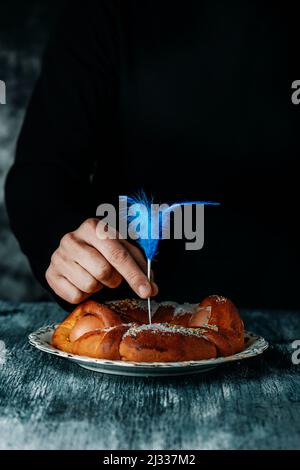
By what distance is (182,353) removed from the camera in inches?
38.9

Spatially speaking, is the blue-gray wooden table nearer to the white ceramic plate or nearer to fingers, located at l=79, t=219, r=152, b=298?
the white ceramic plate

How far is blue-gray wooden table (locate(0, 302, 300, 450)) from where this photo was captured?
79 cm

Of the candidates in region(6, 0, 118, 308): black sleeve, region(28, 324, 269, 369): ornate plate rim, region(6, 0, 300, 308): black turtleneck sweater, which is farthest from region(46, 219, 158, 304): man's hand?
region(6, 0, 300, 308): black turtleneck sweater

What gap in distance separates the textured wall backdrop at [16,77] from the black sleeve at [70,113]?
30.2 inches

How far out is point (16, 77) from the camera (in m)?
2.58

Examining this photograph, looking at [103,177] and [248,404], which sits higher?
[103,177]

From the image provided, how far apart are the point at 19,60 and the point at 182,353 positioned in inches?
73.8

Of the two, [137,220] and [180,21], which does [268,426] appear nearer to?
[137,220]

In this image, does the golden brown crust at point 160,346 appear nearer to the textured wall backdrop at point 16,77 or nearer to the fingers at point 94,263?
the fingers at point 94,263

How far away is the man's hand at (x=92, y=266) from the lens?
1.16m

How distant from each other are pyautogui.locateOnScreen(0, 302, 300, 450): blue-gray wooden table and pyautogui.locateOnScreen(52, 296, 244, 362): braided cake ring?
5 centimetres

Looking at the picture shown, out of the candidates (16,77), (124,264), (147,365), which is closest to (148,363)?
(147,365)

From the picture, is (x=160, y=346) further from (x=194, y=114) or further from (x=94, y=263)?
(x=194, y=114)
